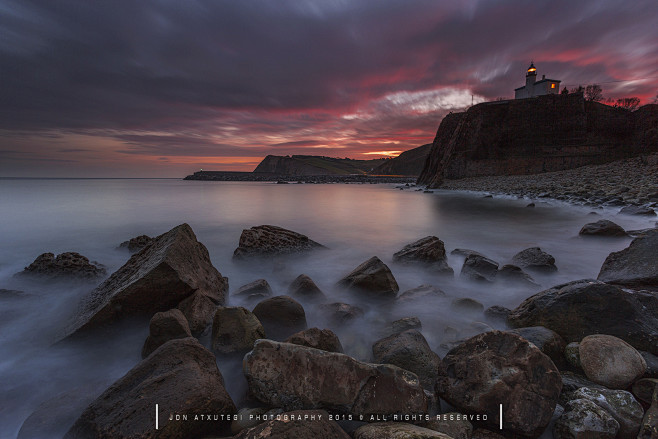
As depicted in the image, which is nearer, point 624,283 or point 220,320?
point 220,320

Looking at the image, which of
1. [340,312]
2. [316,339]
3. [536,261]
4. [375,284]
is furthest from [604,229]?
[316,339]

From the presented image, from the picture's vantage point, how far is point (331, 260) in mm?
6547

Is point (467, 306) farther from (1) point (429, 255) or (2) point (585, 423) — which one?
(2) point (585, 423)

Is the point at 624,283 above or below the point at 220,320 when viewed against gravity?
above

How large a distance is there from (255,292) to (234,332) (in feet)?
5.23

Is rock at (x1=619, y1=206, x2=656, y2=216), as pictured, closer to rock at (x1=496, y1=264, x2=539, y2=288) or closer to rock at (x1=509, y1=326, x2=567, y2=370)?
rock at (x1=496, y1=264, x2=539, y2=288)

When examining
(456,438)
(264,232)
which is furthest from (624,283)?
(264,232)

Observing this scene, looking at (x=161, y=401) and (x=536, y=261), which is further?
(x=536, y=261)

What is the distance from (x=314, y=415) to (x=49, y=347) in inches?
128

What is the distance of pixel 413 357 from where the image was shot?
2.37m

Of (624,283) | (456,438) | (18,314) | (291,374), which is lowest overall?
(18,314)

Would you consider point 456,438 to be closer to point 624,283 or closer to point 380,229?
point 624,283

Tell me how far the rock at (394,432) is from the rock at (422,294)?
2515 mm

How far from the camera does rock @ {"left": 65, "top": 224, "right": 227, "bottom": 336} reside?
10.1 ft
